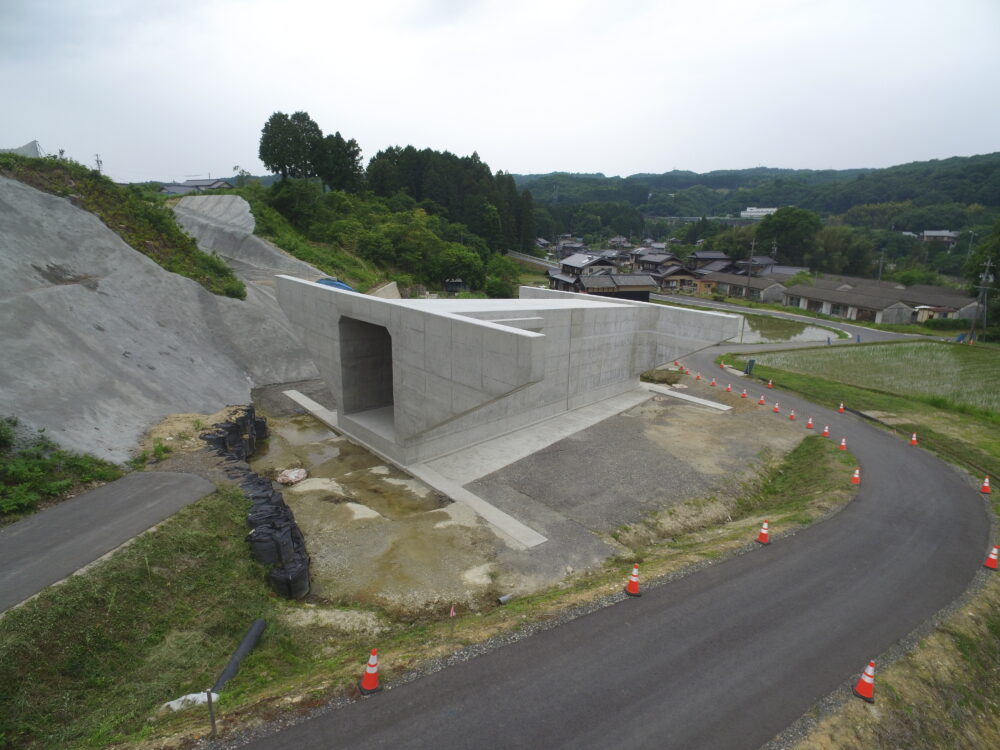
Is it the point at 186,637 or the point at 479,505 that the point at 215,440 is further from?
the point at 479,505

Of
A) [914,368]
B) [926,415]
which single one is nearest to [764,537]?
[926,415]

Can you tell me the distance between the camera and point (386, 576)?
1302 cm

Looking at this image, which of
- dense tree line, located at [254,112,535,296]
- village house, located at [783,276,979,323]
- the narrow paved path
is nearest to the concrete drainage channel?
the narrow paved path

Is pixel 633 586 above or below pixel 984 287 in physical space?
below

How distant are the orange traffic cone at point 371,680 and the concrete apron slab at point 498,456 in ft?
20.9

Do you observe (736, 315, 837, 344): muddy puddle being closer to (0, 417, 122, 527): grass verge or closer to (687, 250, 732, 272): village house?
(687, 250, 732, 272): village house

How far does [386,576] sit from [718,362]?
32.9 metres

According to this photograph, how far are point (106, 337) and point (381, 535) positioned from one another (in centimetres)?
1669

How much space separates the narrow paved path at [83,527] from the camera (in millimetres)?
9781

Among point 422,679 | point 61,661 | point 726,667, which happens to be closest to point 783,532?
point 726,667

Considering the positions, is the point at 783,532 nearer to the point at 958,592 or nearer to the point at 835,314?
the point at 958,592

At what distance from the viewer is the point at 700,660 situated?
9.47 meters

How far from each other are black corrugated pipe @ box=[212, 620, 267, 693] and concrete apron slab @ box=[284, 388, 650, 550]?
6.83m

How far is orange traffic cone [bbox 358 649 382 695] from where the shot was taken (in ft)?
27.5
